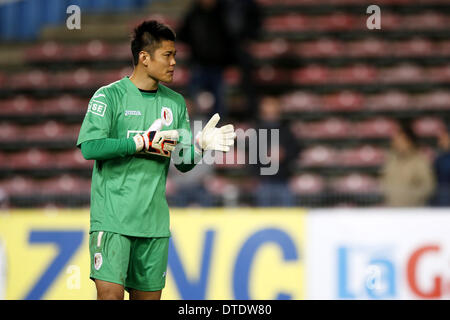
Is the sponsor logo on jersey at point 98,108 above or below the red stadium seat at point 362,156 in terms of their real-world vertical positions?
above

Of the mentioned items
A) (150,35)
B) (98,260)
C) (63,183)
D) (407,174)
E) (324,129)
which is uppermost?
(150,35)

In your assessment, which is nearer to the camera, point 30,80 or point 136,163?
point 136,163

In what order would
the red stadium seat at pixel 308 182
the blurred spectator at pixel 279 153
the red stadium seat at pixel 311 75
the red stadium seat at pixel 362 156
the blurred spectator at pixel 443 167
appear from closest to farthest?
the blurred spectator at pixel 443 167 → the blurred spectator at pixel 279 153 → the red stadium seat at pixel 308 182 → the red stadium seat at pixel 362 156 → the red stadium seat at pixel 311 75

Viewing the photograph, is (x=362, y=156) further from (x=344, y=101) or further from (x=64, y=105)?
(x=64, y=105)

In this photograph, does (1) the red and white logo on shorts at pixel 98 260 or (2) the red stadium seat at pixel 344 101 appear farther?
(2) the red stadium seat at pixel 344 101

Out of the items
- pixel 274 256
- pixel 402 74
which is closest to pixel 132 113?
pixel 274 256

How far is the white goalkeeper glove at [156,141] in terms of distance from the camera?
3.84m

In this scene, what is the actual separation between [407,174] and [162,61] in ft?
13.9

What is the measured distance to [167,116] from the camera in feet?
13.4

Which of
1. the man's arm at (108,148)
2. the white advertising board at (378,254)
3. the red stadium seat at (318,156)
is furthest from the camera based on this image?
the red stadium seat at (318,156)

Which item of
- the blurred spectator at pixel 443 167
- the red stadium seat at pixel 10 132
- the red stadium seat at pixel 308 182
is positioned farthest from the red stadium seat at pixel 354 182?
the red stadium seat at pixel 10 132

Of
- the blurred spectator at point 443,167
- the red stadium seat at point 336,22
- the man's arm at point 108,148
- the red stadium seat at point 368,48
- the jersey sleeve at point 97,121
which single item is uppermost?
the red stadium seat at point 336,22

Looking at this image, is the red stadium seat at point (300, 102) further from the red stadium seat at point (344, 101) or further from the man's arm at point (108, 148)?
the man's arm at point (108, 148)
